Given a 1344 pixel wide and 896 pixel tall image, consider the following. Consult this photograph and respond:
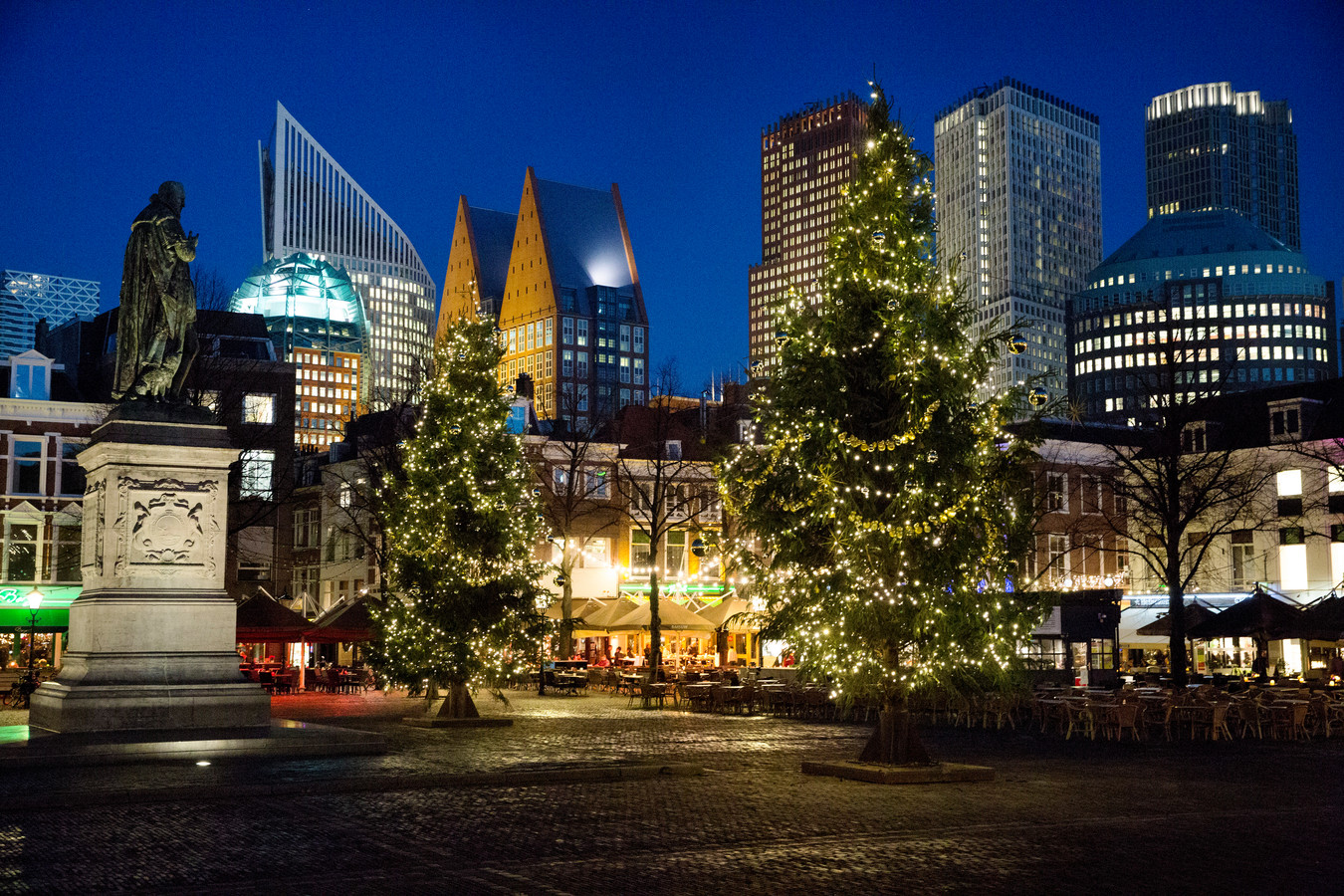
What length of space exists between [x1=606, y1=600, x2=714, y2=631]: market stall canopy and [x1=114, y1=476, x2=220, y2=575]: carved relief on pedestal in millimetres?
25350

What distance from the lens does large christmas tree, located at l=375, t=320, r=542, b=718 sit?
90.4ft

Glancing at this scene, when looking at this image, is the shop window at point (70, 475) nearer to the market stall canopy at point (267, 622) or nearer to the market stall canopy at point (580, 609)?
the market stall canopy at point (580, 609)

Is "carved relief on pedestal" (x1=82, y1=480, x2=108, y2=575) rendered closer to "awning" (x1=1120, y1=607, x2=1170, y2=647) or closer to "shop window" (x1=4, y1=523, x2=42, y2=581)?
"shop window" (x1=4, y1=523, x2=42, y2=581)

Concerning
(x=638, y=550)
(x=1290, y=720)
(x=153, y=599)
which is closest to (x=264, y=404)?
(x=638, y=550)

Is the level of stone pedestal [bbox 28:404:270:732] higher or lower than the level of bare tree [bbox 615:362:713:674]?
lower

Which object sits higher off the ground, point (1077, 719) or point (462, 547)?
point (462, 547)

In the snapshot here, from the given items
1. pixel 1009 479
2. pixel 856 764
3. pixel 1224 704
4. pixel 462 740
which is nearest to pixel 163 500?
pixel 462 740

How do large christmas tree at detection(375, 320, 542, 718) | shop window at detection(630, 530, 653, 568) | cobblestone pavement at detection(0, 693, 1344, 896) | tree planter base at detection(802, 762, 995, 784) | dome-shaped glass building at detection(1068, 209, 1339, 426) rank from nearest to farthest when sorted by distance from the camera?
cobblestone pavement at detection(0, 693, 1344, 896), tree planter base at detection(802, 762, 995, 784), large christmas tree at detection(375, 320, 542, 718), shop window at detection(630, 530, 653, 568), dome-shaped glass building at detection(1068, 209, 1339, 426)

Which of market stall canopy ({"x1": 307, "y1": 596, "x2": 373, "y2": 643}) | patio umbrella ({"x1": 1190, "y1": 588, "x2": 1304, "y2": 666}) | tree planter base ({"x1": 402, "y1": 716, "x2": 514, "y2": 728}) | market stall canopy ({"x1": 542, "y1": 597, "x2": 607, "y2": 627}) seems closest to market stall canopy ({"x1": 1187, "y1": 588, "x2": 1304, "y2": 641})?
patio umbrella ({"x1": 1190, "y1": 588, "x2": 1304, "y2": 666})

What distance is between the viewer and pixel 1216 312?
593 ft

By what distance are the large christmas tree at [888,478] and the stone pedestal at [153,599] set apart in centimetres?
765

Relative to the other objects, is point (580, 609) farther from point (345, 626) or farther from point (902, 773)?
point (902, 773)

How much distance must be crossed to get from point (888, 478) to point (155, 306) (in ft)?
37.5

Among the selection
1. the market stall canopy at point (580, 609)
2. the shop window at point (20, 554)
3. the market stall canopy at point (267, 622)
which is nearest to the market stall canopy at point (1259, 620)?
the market stall canopy at point (580, 609)
